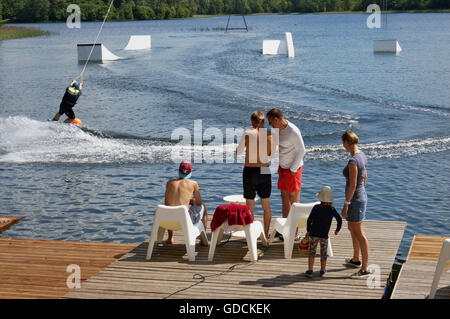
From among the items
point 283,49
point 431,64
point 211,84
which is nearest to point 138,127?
point 211,84

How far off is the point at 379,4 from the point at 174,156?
13004cm

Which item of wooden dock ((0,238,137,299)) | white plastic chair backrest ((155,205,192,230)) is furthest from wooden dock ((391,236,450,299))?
wooden dock ((0,238,137,299))

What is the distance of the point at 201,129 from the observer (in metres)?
23.3

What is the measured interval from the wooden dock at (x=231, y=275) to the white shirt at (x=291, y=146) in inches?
47.6

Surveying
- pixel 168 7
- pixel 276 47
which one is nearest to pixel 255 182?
pixel 276 47

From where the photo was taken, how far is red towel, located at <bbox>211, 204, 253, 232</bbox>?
8594mm

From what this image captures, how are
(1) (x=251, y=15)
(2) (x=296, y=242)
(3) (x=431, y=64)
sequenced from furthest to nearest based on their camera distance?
1. (1) (x=251, y=15)
2. (3) (x=431, y=64)
3. (2) (x=296, y=242)

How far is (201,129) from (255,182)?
1427 centimetres

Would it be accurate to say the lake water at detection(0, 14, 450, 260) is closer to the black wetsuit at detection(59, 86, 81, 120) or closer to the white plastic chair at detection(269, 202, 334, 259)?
the black wetsuit at detection(59, 86, 81, 120)

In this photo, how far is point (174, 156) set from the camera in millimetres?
19000

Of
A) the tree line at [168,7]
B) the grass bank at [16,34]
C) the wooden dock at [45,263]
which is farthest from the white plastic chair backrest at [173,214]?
the tree line at [168,7]

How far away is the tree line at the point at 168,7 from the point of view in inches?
4727

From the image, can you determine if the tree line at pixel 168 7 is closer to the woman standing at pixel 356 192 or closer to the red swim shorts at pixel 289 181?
the red swim shorts at pixel 289 181

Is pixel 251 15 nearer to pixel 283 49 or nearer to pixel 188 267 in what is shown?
pixel 283 49
